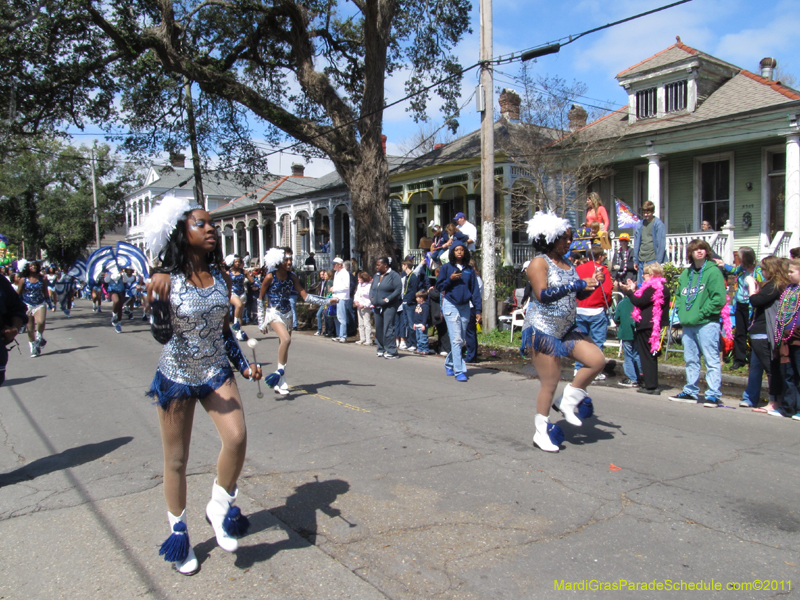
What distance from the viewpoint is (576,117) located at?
19.6 metres

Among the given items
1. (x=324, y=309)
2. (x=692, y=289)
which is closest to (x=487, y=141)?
(x=324, y=309)

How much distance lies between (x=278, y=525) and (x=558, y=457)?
2.47 m

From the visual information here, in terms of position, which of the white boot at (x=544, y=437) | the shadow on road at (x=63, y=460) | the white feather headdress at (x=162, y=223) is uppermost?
the white feather headdress at (x=162, y=223)

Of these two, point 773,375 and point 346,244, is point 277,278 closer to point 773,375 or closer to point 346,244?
point 773,375

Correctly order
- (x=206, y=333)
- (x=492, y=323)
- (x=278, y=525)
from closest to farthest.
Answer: (x=206, y=333), (x=278, y=525), (x=492, y=323)

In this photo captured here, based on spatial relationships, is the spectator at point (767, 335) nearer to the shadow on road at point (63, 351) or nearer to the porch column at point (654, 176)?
the porch column at point (654, 176)

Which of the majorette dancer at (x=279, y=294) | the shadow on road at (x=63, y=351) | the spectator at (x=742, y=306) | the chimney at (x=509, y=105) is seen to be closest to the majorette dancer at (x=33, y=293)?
the shadow on road at (x=63, y=351)

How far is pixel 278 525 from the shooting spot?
3.84m

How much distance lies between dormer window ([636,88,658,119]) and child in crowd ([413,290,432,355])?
37.3ft

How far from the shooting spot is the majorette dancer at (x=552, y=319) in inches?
198

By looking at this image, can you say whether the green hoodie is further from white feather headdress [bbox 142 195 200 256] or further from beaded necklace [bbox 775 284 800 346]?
white feather headdress [bbox 142 195 200 256]

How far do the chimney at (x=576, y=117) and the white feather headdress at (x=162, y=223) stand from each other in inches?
627

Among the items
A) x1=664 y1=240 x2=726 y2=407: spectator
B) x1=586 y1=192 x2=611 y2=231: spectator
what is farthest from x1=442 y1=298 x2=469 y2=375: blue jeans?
x1=586 y1=192 x2=611 y2=231: spectator

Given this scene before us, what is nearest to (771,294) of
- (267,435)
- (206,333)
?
(267,435)
